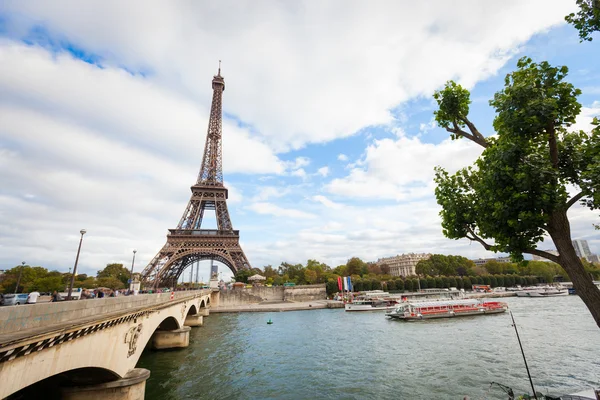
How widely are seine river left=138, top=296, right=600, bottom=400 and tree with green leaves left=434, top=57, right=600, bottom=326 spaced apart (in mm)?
7221

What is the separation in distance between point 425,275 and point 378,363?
81.2 metres

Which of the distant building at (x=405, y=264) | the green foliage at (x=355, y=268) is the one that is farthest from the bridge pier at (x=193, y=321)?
the distant building at (x=405, y=264)

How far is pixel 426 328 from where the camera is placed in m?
28.1

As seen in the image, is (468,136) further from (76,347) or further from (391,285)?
(391,285)

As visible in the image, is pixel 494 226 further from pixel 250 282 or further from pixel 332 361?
pixel 250 282

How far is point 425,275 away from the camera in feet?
289

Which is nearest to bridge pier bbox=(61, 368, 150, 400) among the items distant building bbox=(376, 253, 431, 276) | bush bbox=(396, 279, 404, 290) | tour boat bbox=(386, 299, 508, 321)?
tour boat bbox=(386, 299, 508, 321)

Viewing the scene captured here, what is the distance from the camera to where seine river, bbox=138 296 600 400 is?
12133mm

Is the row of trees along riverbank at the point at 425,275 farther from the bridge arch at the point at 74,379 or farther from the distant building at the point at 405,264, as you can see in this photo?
the bridge arch at the point at 74,379

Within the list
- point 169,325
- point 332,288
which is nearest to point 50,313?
point 169,325

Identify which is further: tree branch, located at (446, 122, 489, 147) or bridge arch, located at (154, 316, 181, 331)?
bridge arch, located at (154, 316, 181, 331)

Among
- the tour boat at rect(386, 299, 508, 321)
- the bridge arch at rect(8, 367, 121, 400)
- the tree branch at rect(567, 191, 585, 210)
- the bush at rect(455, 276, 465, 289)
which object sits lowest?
the tour boat at rect(386, 299, 508, 321)

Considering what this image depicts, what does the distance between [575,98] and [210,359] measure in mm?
20873

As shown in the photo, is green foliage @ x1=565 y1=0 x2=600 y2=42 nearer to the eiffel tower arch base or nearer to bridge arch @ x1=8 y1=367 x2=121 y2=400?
bridge arch @ x1=8 y1=367 x2=121 y2=400
